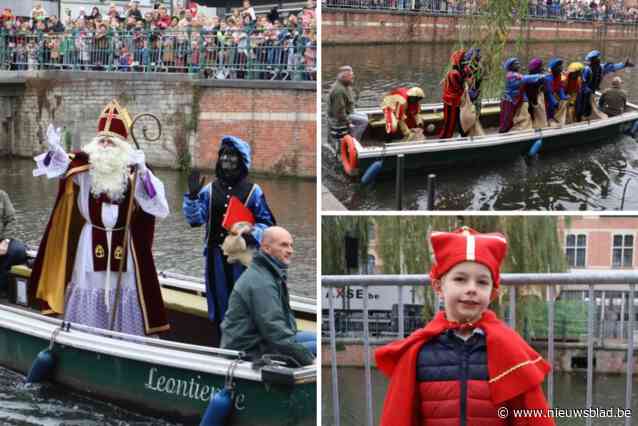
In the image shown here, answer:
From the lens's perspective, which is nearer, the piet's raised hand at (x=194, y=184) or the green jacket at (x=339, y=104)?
the piet's raised hand at (x=194, y=184)

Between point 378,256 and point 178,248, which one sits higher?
point 378,256

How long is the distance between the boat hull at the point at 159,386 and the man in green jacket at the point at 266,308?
0.23 metres

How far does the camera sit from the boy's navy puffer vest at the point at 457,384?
11.5 feet

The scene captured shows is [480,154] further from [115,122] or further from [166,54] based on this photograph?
[166,54]

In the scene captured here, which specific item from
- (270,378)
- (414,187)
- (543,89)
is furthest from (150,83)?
(270,378)

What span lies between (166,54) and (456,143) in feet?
49.1

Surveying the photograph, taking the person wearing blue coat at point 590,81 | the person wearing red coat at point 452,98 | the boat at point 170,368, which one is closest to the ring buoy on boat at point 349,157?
the person wearing red coat at point 452,98

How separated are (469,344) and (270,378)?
2.57 meters

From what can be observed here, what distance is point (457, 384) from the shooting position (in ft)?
11.5

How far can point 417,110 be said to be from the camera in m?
11.5

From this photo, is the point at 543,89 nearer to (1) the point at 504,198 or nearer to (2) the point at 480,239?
(1) the point at 504,198

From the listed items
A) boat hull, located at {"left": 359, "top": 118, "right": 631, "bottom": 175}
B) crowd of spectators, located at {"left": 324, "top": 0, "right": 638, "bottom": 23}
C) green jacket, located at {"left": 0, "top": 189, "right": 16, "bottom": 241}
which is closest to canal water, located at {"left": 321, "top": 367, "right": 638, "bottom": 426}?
boat hull, located at {"left": 359, "top": 118, "right": 631, "bottom": 175}

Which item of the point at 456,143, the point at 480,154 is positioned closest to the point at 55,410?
the point at 456,143

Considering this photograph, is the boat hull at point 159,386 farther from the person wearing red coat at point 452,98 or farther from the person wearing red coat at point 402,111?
the person wearing red coat at point 452,98
